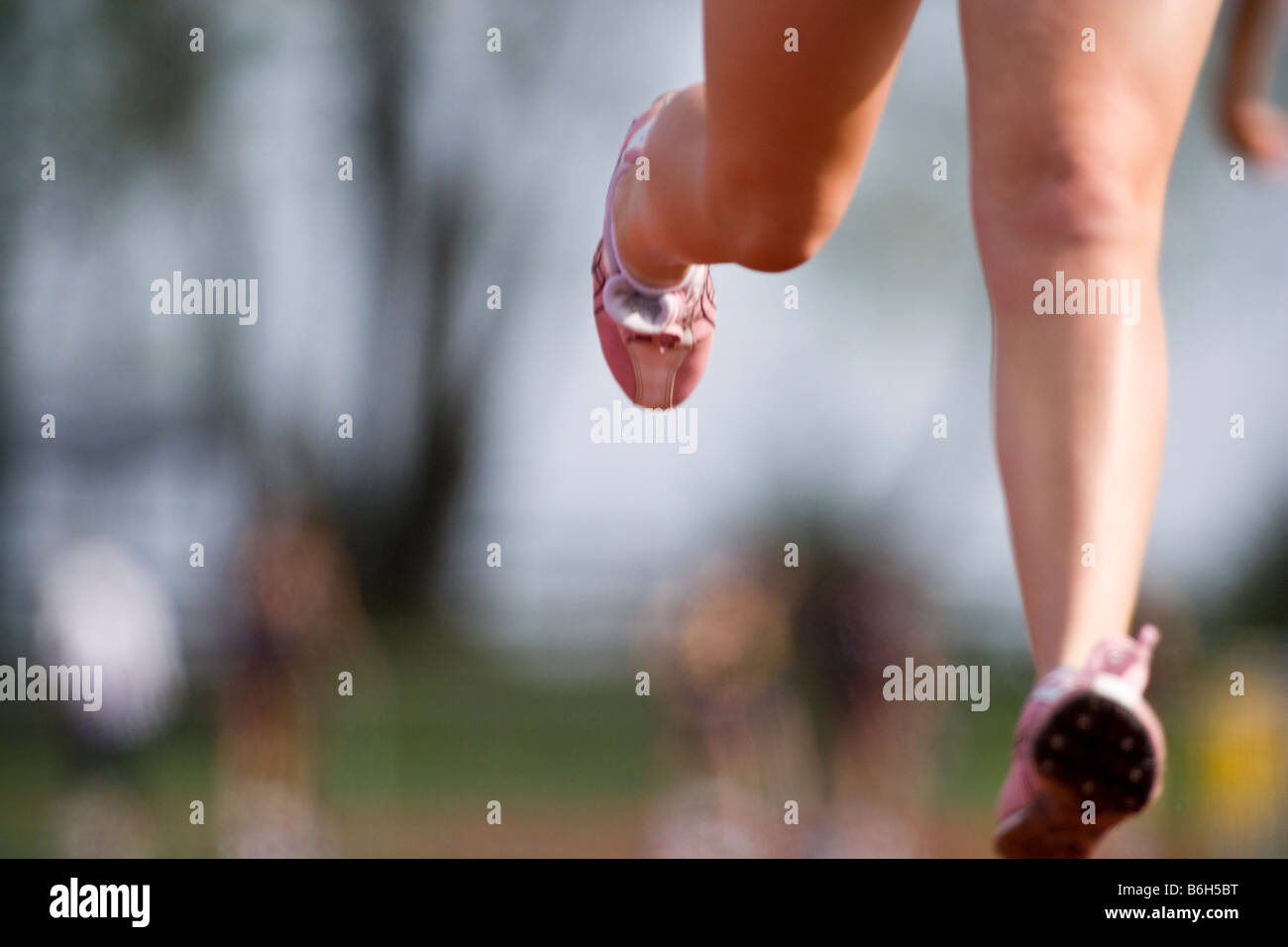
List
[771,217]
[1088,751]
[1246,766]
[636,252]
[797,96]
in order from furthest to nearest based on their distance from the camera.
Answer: [1246,766]
[636,252]
[771,217]
[797,96]
[1088,751]

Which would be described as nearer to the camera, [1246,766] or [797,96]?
[797,96]

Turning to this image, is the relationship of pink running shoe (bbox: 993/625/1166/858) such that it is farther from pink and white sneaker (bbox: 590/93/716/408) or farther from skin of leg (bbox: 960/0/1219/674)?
pink and white sneaker (bbox: 590/93/716/408)

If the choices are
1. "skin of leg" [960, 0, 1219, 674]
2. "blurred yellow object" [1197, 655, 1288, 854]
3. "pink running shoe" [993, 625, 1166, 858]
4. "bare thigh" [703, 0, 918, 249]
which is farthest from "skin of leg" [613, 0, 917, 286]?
"blurred yellow object" [1197, 655, 1288, 854]

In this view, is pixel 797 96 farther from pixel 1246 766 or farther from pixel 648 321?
pixel 1246 766

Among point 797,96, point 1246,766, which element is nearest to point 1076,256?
point 797,96

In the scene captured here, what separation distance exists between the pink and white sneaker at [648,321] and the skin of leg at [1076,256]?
2.12 feet

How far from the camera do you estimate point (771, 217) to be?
50.0 inches

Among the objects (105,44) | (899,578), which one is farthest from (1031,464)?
(105,44)

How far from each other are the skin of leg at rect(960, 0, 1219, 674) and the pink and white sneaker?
0.65 m

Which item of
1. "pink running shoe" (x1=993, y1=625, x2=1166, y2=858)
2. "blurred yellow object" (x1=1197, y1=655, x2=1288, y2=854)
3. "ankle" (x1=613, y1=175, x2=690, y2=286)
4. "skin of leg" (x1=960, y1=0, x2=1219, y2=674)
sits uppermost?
"ankle" (x1=613, y1=175, x2=690, y2=286)

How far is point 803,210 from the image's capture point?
1266mm

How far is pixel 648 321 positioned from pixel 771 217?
365 mm

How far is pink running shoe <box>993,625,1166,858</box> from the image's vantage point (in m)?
0.87

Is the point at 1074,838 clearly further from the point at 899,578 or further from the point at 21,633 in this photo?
the point at 21,633
